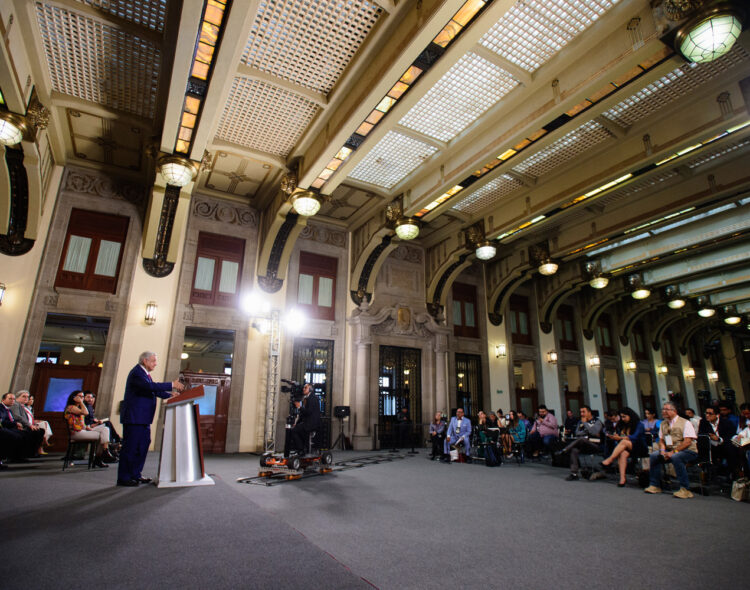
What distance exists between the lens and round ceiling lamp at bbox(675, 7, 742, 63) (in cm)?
496

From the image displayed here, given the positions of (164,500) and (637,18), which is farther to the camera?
(637,18)

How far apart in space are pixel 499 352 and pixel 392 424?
5.17 m

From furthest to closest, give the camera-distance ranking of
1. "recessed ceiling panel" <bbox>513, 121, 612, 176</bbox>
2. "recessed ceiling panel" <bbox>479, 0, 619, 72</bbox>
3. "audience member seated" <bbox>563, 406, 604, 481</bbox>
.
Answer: "recessed ceiling panel" <bbox>513, 121, 612, 176</bbox>
"audience member seated" <bbox>563, 406, 604, 481</bbox>
"recessed ceiling panel" <bbox>479, 0, 619, 72</bbox>

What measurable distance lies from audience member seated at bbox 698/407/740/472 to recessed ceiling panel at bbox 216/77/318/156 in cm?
881

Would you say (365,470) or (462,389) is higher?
(462,389)

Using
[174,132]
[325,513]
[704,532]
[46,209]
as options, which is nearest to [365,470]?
[325,513]

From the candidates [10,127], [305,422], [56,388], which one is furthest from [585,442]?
[56,388]

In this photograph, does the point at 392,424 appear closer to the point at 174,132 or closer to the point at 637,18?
the point at 174,132

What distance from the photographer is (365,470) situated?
24.5ft

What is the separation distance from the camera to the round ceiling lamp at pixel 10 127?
253 inches

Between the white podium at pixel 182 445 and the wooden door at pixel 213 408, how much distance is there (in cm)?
481

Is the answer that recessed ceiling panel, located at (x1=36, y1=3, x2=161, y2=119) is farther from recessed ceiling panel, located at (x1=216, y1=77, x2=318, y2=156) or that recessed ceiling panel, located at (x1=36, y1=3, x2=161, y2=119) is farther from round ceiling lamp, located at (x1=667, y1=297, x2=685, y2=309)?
round ceiling lamp, located at (x1=667, y1=297, x2=685, y2=309)

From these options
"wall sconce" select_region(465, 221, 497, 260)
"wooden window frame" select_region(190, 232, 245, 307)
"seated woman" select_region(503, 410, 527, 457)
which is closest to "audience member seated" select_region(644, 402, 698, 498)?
"seated woman" select_region(503, 410, 527, 457)

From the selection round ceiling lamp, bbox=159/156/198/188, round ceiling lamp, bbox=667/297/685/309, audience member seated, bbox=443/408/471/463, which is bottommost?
audience member seated, bbox=443/408/471/463
